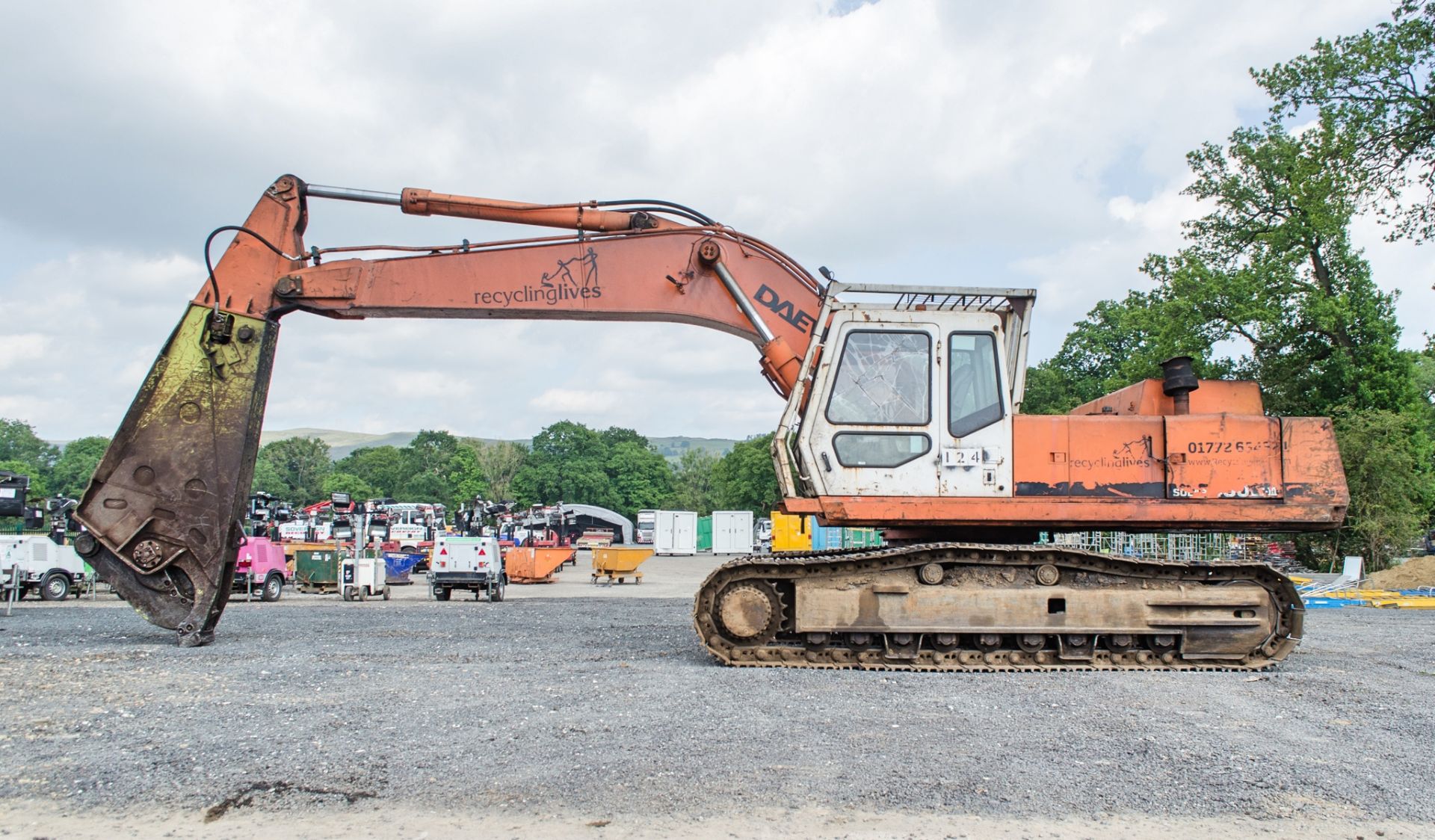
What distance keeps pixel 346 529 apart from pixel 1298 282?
1391 inches

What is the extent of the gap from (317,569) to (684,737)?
22.3 m

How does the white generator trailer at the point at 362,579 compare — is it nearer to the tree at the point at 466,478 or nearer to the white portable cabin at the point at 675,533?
the white portable cabin at the point at 675,533

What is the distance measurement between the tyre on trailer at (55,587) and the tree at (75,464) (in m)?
101

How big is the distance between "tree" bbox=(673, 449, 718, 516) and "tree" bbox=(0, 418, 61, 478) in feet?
273

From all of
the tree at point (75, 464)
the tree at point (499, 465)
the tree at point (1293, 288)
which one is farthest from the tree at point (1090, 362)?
the tree at point (75, 464)

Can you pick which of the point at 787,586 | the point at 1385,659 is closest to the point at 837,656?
the point at 787,586

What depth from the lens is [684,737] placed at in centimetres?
569

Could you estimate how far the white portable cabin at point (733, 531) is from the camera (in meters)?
52.8

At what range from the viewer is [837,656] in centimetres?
840

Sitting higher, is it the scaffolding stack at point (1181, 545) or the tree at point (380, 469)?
the tree at point (380, 469)

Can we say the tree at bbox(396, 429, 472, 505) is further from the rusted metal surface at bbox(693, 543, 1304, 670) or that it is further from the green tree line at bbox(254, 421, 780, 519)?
the rusted metal surface at bbox(693, 543, 1304, 670)

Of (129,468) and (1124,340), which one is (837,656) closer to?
(129,468)

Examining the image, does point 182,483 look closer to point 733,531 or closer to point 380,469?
point 733,531

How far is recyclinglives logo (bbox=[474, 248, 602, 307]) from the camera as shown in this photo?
9.56 metres
